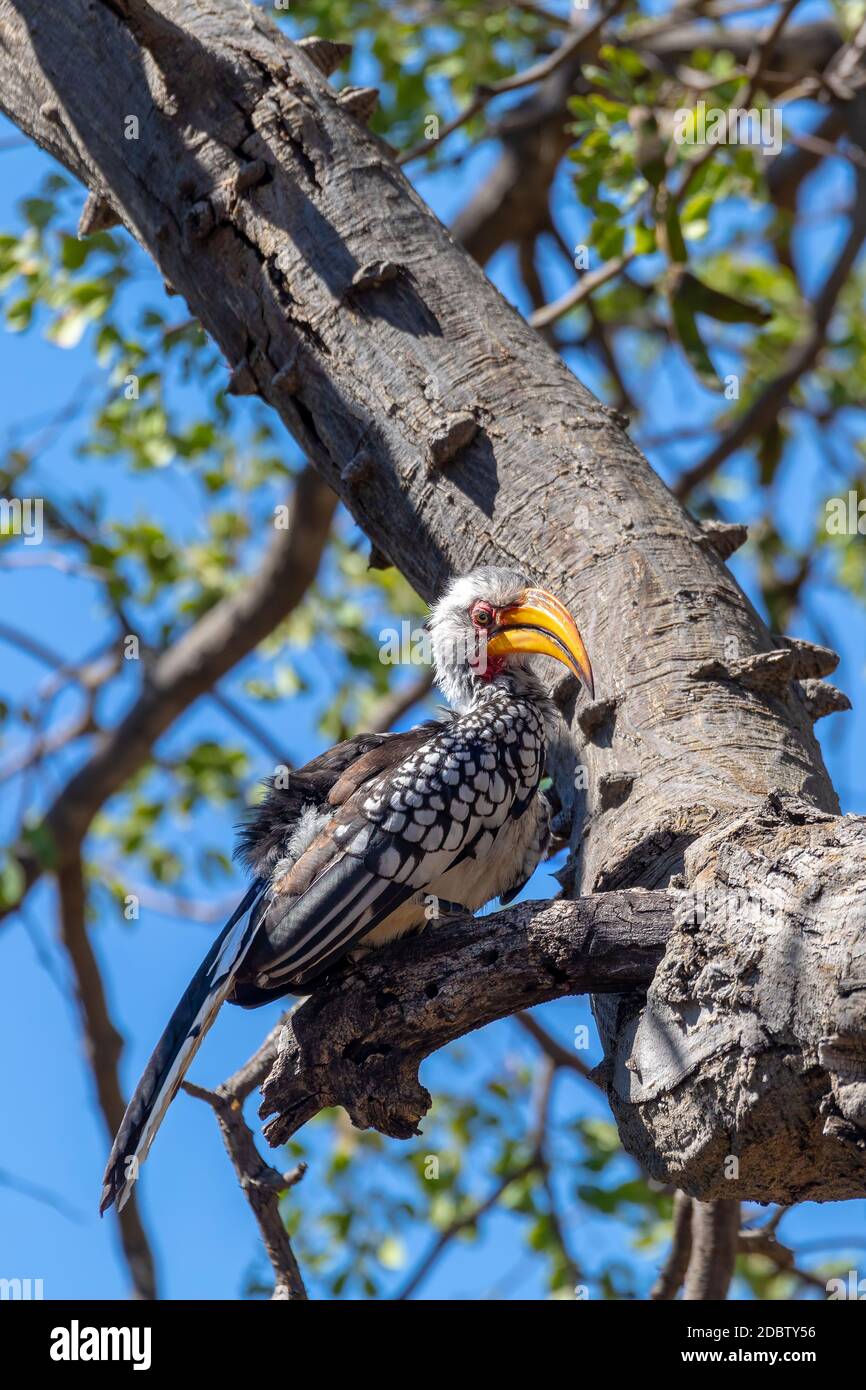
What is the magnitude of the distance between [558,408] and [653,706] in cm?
93

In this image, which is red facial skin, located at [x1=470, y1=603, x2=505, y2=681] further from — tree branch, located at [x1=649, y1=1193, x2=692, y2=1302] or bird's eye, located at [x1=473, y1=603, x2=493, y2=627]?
tree branch, located at [x1=649, y1=1193, x2=692, y2=1302]

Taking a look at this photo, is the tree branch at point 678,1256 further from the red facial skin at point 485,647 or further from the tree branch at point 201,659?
the tree branch at point 201,659

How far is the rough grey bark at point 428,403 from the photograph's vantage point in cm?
352

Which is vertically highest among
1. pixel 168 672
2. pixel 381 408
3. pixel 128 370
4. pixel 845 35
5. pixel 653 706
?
pixel 845 35

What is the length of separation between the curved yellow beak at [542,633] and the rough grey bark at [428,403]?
0.17 ft

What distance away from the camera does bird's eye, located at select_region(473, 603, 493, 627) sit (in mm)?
4398

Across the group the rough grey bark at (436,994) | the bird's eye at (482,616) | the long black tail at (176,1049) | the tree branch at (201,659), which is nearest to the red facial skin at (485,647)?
the bird's eye at (482,616)

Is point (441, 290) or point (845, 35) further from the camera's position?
point (845, 35)

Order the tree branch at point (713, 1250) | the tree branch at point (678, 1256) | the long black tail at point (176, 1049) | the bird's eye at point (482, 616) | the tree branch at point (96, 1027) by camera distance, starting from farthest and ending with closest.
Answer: the tree branch at point (96, 1027) → the tree branch at point (678, 1256) → the bird's eye at point (482, 616) → the tree branch at point (713, 1250) → the long black tail at point (176, 1049)
